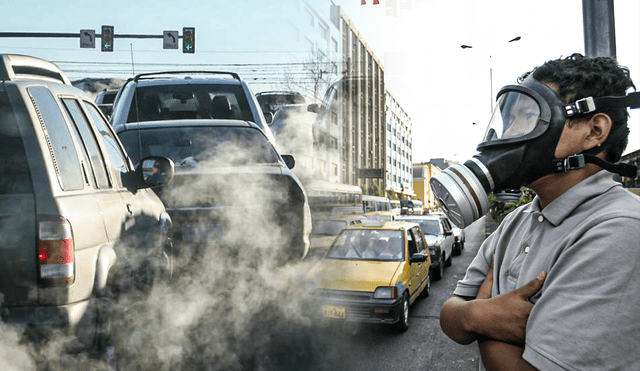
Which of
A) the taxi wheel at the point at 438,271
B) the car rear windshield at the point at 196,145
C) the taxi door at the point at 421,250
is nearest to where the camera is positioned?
the car rear windshield at the point at 196,145

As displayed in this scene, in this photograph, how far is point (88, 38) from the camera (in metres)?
1.58

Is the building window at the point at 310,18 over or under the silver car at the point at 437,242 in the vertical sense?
over

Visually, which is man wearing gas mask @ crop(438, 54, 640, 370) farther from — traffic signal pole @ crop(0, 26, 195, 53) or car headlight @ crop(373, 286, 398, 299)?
car headlight @ crop(373, 286, 398, 299)

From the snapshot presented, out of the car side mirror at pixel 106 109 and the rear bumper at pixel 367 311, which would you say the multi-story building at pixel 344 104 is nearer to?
the car side mirror at pixel 106 109

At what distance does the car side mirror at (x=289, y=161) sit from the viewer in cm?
213

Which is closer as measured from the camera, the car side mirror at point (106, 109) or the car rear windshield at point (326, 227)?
the car side mirror at point (106, 109)

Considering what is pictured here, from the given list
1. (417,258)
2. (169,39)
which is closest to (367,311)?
(417,258)

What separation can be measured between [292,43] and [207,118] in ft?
2.16

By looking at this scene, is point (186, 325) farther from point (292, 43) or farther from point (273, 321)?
point (292, 43)

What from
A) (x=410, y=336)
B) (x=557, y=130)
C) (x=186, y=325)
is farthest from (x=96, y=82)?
(x=410, y=336)

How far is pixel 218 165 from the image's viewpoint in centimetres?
181

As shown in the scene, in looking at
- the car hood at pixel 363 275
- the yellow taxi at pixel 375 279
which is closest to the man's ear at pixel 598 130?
the yellow taxi at pixel 375 279

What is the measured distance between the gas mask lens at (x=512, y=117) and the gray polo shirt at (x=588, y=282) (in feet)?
0.59

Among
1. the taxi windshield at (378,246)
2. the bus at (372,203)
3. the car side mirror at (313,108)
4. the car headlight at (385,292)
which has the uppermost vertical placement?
the car side mirror at (313,108)
